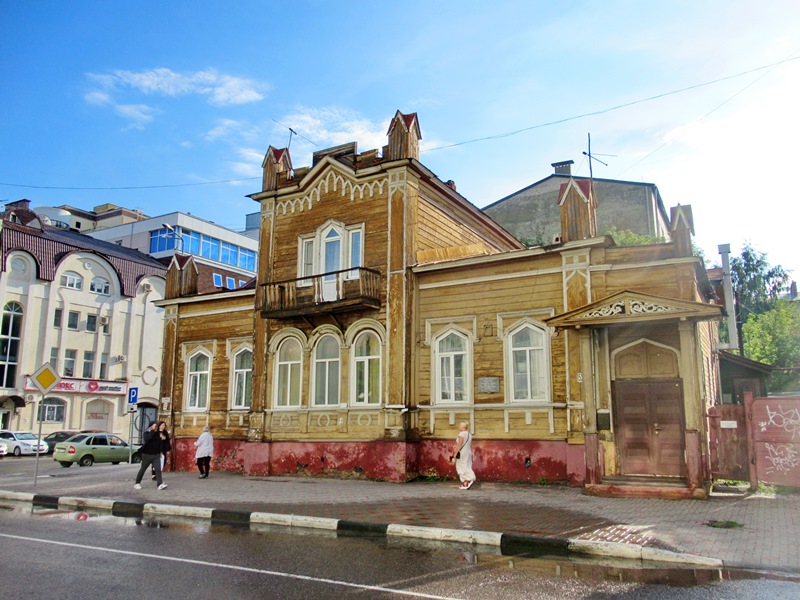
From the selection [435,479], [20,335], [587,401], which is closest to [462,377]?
[435,479]

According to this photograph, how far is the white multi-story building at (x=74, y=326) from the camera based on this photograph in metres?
38.8

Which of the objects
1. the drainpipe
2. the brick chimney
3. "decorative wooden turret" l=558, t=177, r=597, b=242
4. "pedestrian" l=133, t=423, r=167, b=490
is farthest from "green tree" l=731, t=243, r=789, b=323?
"pedestrian" l=133, t=423, r=167, b=490

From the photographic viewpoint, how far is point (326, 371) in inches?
749

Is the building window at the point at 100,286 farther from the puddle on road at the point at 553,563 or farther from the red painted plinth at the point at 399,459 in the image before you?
the puddle on road at the point at 553,563

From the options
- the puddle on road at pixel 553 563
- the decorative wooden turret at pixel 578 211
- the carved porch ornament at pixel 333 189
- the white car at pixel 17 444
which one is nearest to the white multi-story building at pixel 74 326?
the white car at pixel 17 444

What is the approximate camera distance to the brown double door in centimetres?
1405

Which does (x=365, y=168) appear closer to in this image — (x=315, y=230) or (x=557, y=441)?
(x=315, y=230)

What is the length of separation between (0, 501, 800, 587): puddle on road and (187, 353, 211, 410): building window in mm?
10889

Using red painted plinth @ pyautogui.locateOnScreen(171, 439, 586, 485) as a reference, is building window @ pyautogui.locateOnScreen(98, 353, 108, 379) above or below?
above

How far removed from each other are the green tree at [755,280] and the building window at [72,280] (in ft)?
150

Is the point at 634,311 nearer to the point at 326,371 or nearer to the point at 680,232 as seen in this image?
the point at 680,232

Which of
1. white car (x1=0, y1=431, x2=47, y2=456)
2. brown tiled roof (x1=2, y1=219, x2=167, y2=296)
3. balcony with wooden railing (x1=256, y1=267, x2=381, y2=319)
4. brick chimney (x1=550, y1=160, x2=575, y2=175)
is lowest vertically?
white car (x1=0, y1=431, x2=47, y2=456)

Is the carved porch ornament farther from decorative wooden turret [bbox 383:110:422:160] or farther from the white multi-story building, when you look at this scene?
the white multi-story building

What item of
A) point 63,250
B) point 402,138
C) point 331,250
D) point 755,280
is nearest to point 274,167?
point 331,250
